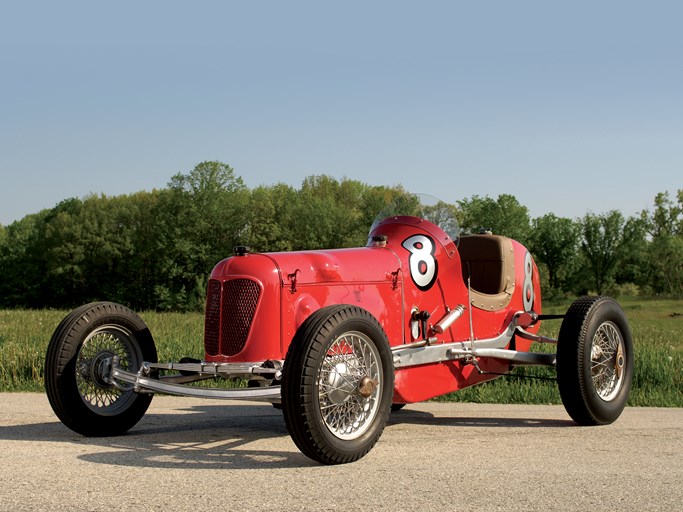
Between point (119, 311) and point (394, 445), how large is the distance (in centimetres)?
273

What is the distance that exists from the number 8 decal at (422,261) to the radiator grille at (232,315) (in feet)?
5.36

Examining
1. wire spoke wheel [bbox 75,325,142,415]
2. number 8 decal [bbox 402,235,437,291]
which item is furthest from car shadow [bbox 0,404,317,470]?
number 8 decal [bbox 402,235,437,291]

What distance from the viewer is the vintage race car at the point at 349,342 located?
6.14m

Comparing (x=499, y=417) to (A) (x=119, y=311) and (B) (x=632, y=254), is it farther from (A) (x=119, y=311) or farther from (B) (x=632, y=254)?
(B) (x=632, y=254)

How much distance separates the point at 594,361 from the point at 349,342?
3.32 metres

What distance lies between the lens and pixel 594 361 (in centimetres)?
852

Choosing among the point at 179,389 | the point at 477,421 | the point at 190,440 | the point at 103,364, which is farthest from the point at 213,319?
the point at 477,421

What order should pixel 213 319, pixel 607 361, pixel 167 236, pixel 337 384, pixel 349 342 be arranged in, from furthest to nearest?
pixel 167 236, pixel 607 361, pixel 213 319, pixel 349 342, pixel 337 384

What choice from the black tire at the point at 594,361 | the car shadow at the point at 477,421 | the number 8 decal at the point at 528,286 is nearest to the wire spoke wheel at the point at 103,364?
the car shadow at the point at 477,421

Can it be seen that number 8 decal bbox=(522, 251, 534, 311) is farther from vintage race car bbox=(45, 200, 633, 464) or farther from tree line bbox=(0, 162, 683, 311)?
tree line bbox=(0, 162, 683, 311)

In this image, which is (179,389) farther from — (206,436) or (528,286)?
(528,286)

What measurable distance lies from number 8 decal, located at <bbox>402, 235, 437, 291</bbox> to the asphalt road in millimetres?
1357

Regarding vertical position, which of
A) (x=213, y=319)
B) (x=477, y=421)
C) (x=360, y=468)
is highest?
(x=213, y=319)

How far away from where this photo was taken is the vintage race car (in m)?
6.14
